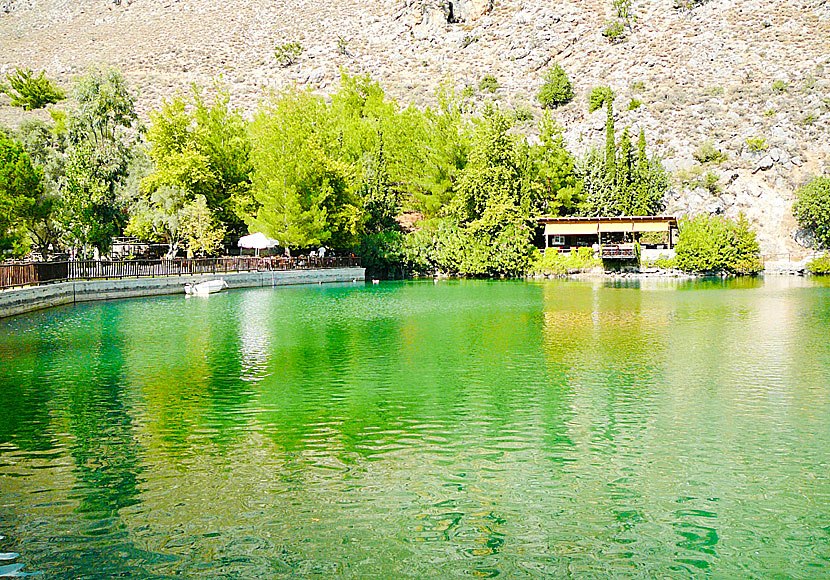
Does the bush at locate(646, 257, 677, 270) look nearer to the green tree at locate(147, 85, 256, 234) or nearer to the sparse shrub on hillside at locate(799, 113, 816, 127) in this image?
the sparse shrub on hillside at locate(799, 113, 816, 127)

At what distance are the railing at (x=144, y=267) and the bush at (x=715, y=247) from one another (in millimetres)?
24210

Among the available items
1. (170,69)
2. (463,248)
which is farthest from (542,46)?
(463,248)

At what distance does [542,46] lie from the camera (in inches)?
4087

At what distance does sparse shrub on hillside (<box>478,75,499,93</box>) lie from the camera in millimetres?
94938

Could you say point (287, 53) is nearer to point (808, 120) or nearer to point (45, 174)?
point (45, 174)

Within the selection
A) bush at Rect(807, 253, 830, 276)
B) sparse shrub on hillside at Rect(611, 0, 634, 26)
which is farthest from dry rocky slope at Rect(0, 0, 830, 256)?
bush at Rect(807, 253, 830, 276)

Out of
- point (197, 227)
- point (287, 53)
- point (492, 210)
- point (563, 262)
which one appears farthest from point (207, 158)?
point (287, 53)

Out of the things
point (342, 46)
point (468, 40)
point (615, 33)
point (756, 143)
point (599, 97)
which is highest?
point (468, 40)

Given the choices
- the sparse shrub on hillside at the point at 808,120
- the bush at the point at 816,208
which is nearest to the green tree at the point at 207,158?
the bush at the point at 816,208

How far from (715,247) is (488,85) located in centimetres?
4695

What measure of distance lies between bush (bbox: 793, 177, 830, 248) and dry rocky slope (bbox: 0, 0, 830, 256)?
1937 mm

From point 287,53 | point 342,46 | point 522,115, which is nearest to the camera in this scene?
point 522,115

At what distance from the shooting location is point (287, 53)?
103 metres

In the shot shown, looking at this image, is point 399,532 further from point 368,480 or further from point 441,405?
point 441,405
